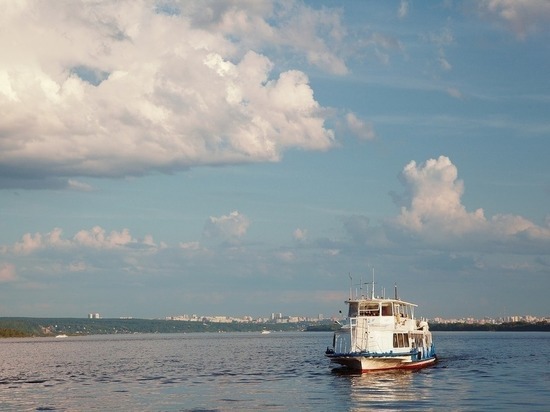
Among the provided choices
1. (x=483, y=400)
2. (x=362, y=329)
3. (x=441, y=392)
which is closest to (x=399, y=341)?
(x=362, y=329)

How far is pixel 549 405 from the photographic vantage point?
237 ft

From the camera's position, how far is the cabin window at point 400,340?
11106cm

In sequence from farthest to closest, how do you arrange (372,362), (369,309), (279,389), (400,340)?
(400,340) → (369,309) → (372,362) → (279,389)

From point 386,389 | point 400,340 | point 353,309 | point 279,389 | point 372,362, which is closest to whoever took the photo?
point 386,389

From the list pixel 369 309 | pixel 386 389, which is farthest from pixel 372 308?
pixel 386 389

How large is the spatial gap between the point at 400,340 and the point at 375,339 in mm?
5612

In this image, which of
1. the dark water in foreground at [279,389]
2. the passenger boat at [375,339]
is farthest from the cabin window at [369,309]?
the dark water in foreground at [279,389]

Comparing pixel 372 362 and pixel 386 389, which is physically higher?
pixel 372 362

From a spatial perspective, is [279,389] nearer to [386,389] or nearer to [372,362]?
[386,389]

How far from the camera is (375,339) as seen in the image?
10800 centimetres

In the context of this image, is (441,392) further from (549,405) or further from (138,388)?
(138,388)

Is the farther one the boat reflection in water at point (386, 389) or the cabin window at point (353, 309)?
the cabin window at point (353, 309)

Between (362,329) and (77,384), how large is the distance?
117ft

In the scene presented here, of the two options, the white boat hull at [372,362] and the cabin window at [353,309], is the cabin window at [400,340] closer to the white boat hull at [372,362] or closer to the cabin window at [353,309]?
the white boat hull at [372,362]
